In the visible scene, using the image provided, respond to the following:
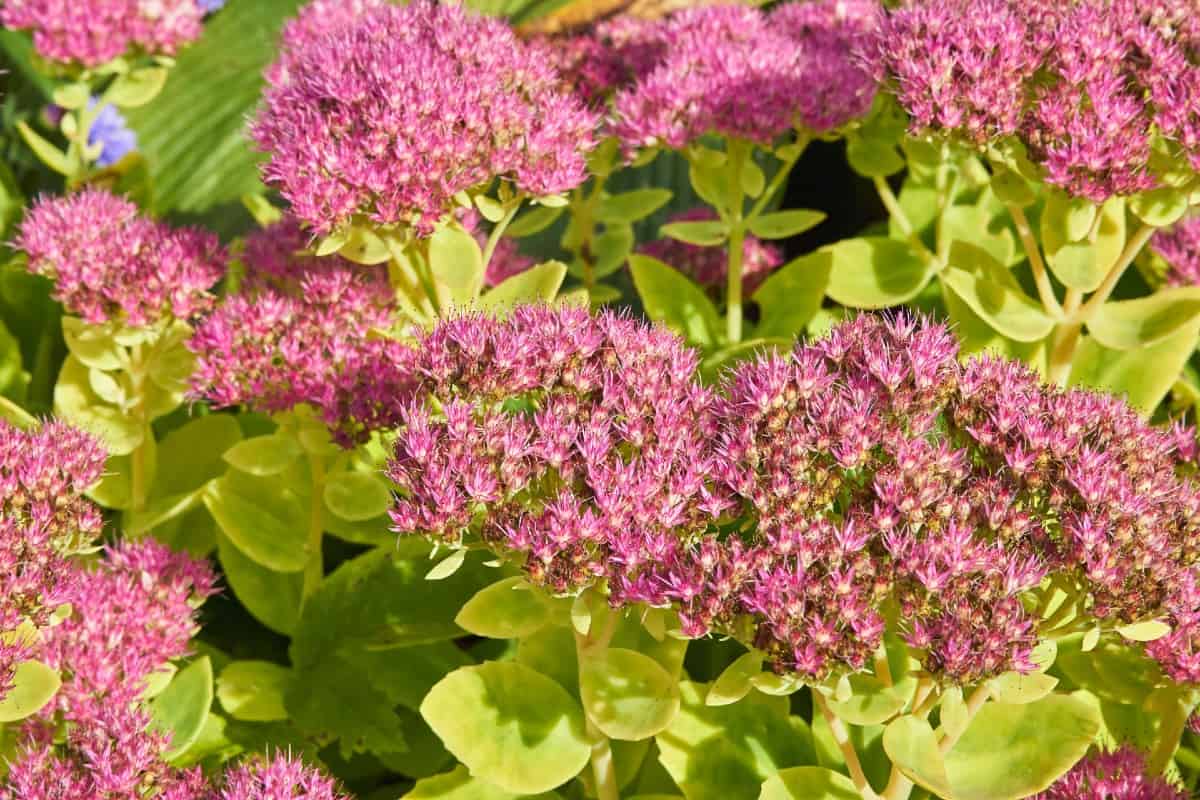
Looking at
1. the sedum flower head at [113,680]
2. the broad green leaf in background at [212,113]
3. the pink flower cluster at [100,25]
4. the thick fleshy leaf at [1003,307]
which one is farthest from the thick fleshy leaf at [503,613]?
the broad green leaf in background at [212,113]

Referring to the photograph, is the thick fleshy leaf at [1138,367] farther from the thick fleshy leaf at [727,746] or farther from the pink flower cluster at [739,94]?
the thick fleshy leaf at [727,746]

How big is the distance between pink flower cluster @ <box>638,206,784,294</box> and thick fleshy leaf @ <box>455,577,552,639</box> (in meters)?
0.71

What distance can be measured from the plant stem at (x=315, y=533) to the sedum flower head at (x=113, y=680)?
0.10m

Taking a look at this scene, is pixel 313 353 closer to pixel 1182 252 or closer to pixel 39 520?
pixel 39 520

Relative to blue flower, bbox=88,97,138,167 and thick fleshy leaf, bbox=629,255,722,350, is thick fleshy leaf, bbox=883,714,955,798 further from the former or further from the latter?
blue flower, bbox=88,97,138,167

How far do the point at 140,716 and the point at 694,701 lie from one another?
1.38 feet

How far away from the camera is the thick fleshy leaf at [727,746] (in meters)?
1.01

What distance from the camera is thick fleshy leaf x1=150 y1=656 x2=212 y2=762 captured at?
1.08 meters

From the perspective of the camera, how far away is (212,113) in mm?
2268

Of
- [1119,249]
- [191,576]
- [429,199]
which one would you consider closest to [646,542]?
[429,199]

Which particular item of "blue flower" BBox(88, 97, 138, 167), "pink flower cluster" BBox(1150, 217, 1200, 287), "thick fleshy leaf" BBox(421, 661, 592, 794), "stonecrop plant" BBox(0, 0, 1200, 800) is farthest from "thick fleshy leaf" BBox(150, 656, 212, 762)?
"blue flower" BBox(88, 97, 138, 167)

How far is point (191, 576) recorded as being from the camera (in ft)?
3.87

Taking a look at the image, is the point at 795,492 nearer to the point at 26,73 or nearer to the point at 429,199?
the point at 429,199

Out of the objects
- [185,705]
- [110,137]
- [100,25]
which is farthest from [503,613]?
[110,137]
